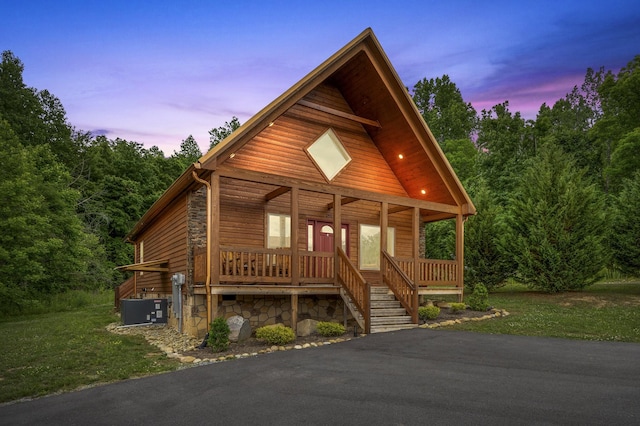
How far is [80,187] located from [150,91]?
16395mm

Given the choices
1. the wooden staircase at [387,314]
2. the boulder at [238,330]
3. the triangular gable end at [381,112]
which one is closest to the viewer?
the boulder at [238,330]

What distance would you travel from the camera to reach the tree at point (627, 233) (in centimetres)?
1867

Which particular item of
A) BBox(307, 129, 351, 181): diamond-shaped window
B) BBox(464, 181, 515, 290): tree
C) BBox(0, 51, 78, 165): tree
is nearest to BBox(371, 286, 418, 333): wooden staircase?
BBox(307, 129, 351, 181): diamond-shaped window

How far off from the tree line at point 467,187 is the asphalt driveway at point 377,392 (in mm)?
12005

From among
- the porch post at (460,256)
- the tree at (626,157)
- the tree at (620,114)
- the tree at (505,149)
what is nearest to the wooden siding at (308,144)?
the porch post at (460,256)

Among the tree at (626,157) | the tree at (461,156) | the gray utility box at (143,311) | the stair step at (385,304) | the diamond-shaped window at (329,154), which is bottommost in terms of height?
the gray utility box at (143,311)

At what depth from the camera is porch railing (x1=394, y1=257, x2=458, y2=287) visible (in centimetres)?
1512

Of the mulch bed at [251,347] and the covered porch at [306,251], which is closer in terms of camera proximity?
the mulch bed at [251,347]

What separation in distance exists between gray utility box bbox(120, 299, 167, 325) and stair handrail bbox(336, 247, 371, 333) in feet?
25.3

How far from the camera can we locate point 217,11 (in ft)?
58.5

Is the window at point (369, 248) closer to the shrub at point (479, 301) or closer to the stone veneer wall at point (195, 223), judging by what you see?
the shrub at point (479, 301)

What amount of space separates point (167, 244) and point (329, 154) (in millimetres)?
7331

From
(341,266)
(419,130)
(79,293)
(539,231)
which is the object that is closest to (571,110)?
(539,231)

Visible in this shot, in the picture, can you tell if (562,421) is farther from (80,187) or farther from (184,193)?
(80,187)
